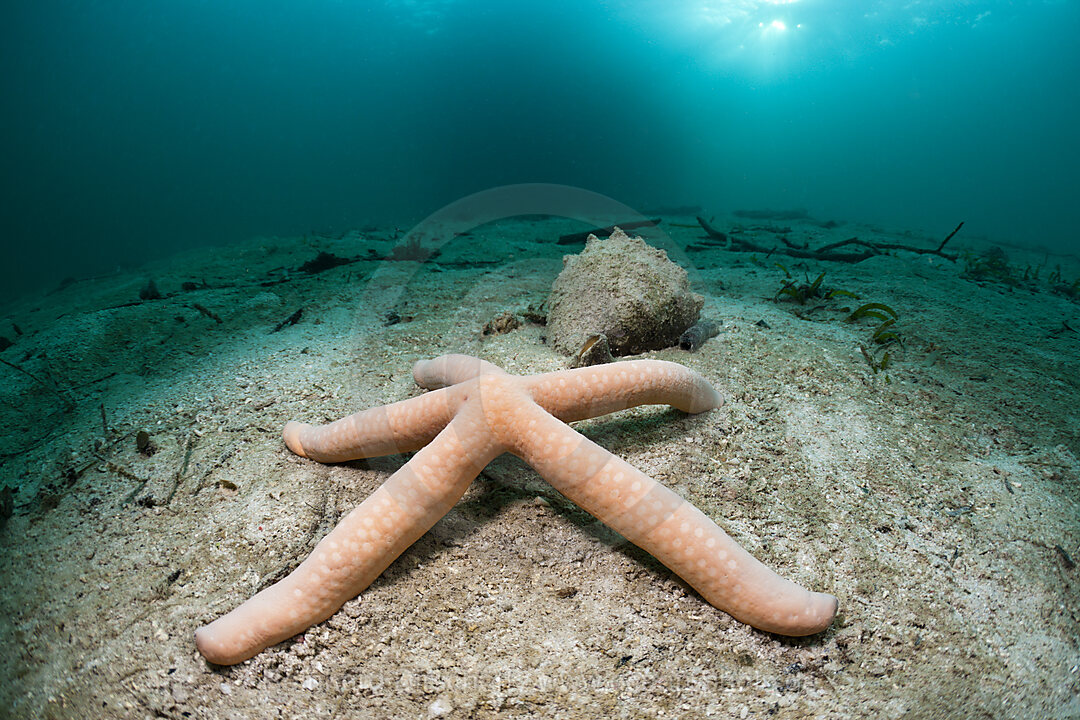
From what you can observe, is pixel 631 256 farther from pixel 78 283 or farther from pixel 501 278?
pixel 78 283

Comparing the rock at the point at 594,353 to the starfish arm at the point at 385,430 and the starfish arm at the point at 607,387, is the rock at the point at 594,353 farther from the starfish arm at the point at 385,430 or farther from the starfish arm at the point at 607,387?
the starfish arm at the point at 385,430

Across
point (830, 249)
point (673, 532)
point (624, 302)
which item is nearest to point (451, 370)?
point (673, 532)

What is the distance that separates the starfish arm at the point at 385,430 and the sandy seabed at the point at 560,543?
17 centimetres

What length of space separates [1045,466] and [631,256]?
2.68 meters

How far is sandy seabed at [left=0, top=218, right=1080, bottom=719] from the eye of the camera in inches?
56.3

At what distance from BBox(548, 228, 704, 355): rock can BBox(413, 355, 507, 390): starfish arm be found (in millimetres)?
1146

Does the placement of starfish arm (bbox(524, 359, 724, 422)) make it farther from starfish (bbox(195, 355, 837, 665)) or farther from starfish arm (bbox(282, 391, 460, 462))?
starfish arm (bbox(282, 391, 460, 462))

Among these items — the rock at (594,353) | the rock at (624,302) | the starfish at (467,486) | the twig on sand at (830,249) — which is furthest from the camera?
the twig on sand at (830,249)

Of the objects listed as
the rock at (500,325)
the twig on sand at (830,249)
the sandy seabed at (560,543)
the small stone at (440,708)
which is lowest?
the small stone at (440,708)

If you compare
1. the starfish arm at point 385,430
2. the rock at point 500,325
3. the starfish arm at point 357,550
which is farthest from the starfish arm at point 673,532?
the rock at point 500,325

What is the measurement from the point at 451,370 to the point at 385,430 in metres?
0.46

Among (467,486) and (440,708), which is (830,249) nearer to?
(467,486)

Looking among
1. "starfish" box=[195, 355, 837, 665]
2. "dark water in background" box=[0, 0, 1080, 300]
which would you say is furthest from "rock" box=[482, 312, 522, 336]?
"dark water in background" box=[0, 0, 1080, 300]

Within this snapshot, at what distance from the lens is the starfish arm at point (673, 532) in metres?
1.52
